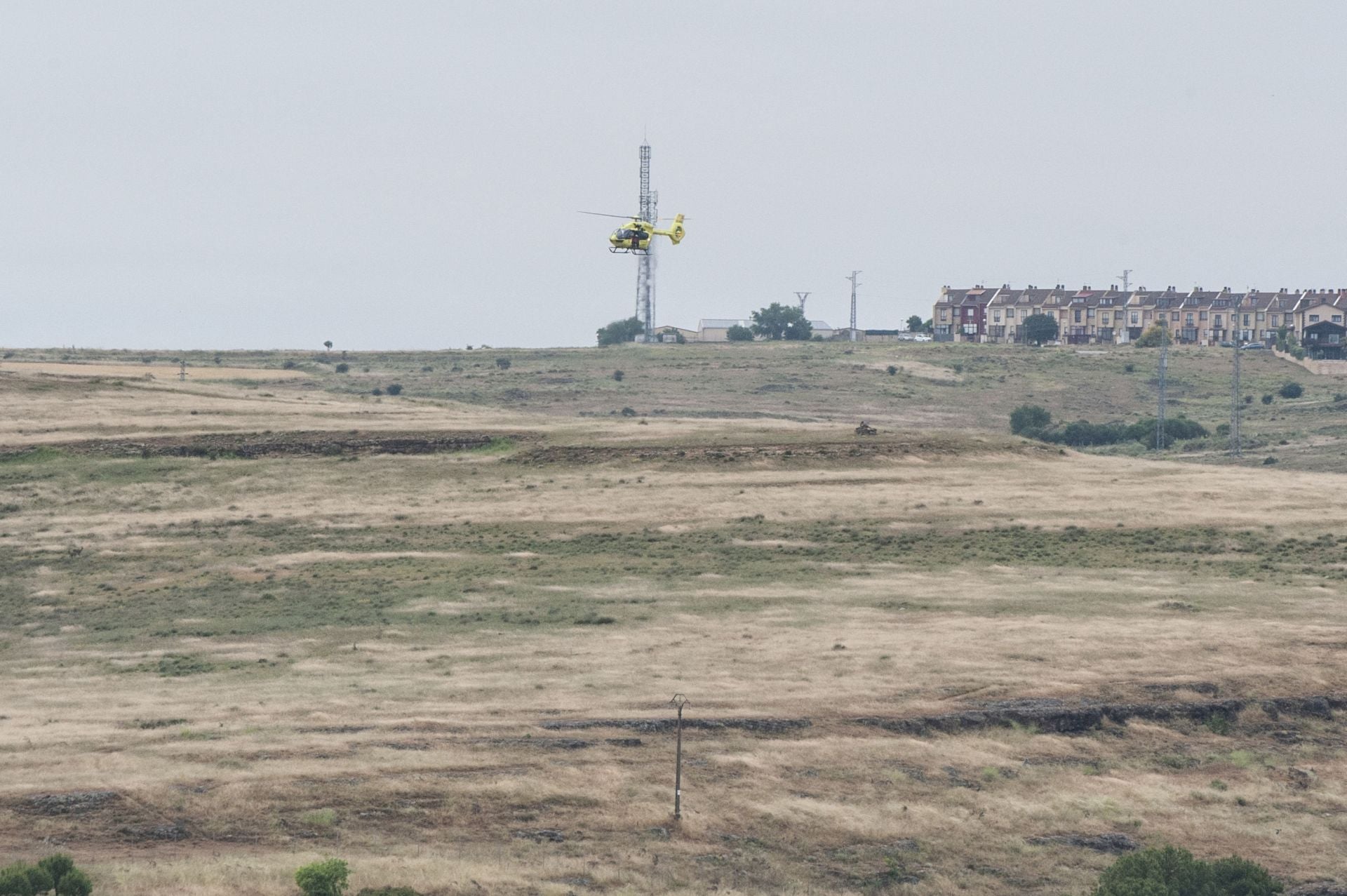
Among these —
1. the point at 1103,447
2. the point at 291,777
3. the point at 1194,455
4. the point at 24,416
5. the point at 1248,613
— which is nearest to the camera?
the point at 291,777

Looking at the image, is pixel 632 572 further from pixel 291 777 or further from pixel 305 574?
pixel 291 777

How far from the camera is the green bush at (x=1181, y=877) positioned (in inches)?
1090

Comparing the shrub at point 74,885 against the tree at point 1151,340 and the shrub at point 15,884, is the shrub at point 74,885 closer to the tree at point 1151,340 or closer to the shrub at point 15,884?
the shrub at point 15,884

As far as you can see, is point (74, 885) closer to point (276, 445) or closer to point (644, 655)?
point (644, 655)

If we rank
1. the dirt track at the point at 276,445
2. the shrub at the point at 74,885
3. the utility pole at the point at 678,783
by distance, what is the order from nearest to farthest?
the shrub at the point at 74,885, the utility pole at the point at 678,783, the dirt track at the point at 276,445

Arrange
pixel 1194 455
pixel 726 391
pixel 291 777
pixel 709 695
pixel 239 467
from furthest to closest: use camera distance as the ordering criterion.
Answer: pixel 726 391 → pixel 1194 455 → pixel 239 467 → pixel 709 695 → pixel 291 777

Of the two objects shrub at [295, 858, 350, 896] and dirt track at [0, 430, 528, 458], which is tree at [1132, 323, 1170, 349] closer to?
dirt track at [0, 430, 528, 458]

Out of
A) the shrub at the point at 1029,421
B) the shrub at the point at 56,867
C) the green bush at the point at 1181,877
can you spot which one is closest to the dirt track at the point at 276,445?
the shrub at the point at 56,867

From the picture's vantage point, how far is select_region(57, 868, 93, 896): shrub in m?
26.0

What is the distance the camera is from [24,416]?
88.4 m

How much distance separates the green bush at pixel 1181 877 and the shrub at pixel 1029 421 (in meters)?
100

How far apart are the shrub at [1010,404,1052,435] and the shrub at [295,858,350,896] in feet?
348

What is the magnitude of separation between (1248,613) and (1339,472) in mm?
45294

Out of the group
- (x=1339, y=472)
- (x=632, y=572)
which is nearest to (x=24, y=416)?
(x=632, y=572)
